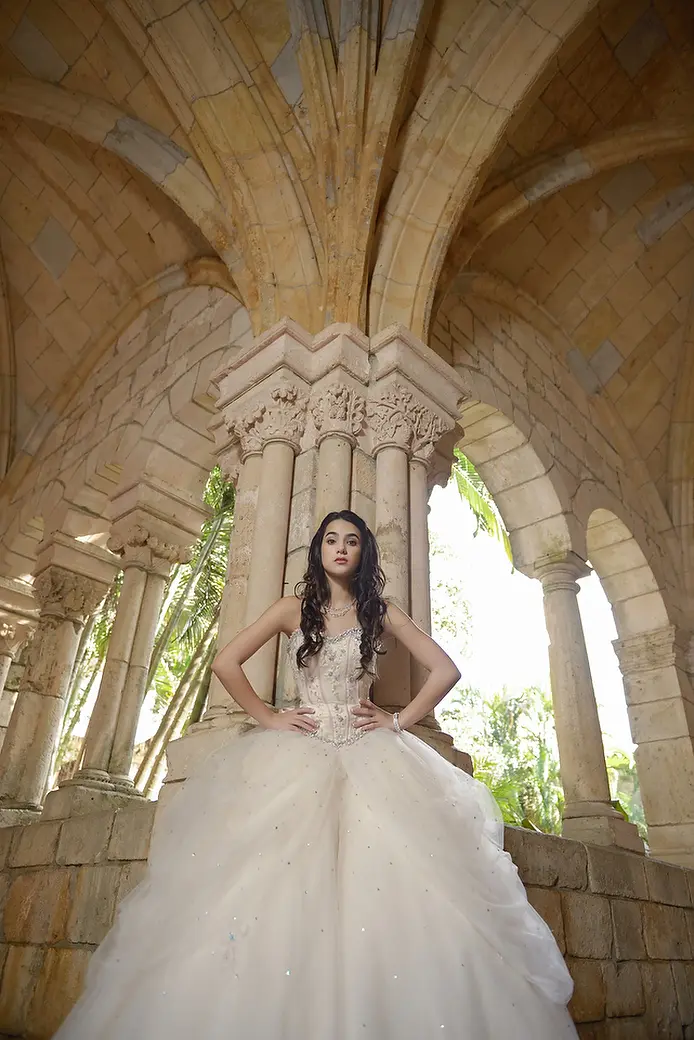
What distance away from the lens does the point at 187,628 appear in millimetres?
10133

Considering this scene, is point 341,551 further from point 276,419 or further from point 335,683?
point 276,419

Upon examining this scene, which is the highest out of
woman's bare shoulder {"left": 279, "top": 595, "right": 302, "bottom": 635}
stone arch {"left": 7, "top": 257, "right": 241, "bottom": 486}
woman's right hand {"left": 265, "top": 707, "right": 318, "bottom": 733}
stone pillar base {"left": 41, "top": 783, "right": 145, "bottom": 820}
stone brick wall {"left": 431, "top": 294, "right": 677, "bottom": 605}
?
stone arch {"left": 7, "top": 257, "right": 241, "bottom": 486}

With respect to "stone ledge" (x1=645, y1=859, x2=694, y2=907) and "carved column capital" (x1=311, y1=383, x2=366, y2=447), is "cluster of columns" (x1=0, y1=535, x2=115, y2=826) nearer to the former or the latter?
"carved column capital" (x1=311, y1=383, x2=366, y2=447)

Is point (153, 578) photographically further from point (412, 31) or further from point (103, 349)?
point (412, 31)

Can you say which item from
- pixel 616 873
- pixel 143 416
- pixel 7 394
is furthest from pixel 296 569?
pixel 7 394

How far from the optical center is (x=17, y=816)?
178 inches

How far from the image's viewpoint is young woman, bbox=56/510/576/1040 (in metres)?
1.35

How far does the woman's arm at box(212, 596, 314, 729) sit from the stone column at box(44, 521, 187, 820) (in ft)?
7.24

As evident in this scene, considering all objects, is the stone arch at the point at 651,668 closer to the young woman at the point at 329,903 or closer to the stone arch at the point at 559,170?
the stone arch at the point at 559,170

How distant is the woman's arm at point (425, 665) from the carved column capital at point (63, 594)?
3.89 meters

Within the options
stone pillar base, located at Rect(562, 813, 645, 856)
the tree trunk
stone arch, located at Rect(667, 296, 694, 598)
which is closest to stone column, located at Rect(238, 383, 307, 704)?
stone pillar base, located at Rect(562, 813, 645, 856)

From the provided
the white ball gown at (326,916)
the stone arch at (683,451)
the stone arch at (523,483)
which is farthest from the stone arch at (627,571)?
the white ball gown at (326,916)

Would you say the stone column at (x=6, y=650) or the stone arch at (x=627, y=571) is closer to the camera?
the stone arch at (x=627, y=571)

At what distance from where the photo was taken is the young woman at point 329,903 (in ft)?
4.42
